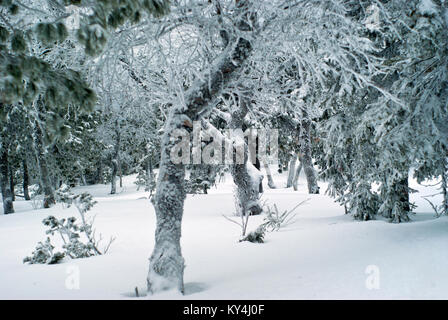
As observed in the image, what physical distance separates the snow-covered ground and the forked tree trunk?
0.97 feet

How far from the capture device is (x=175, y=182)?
5.09m

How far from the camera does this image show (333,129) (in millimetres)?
9320

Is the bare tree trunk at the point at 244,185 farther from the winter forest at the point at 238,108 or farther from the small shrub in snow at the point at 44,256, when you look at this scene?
the small shrub in snow at the point at 44,256

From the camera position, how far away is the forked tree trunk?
15.7 feet

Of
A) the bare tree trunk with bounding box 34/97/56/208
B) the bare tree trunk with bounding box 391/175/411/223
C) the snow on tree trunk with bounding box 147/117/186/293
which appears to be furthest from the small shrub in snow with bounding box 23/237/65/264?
the bare tree trunk with bounding box 34/97/56/208

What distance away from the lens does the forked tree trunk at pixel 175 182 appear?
189 inches

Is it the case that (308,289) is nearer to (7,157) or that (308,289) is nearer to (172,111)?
(172,111)

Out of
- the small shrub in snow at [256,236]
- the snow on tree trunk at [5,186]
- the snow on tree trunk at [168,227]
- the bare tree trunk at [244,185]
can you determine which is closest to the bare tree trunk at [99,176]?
the snow on tree trunk at [5,186]

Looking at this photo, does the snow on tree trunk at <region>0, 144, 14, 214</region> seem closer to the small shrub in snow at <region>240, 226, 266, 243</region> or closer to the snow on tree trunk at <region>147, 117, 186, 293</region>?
the small shrub in snow at <region>240, 226, 266, 243</region>

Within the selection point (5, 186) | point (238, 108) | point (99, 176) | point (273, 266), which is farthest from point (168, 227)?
point (99, 176)

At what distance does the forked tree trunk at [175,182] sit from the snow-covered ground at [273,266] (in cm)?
30

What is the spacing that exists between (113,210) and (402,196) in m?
10.8

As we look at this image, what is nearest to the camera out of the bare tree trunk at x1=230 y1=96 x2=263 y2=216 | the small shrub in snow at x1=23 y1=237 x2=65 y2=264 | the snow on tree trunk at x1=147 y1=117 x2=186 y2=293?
the snow on tree trunk at x1=147 y1=117 x2=186 y2=293

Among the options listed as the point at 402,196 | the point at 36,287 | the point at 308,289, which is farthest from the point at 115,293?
the point at 402,196
